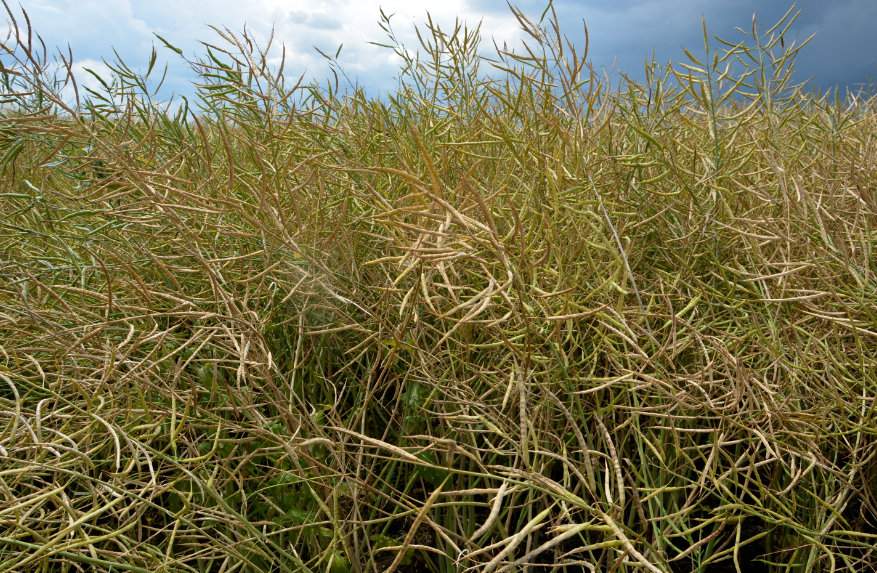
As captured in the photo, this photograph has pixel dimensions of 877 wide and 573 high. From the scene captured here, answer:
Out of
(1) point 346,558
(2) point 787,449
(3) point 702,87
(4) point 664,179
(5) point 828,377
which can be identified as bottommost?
(1) point 346,558

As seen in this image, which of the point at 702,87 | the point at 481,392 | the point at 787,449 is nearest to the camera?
the point at 787,449

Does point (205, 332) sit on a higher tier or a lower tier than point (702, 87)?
lower

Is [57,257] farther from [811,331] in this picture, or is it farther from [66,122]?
[811,331]

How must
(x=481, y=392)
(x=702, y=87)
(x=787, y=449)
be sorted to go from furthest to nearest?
(x=702, y=87)
(x=481, y=392)
(x=787, y=449)

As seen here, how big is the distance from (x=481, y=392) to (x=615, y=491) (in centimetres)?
24

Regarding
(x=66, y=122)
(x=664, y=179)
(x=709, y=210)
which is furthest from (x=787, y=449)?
(x=66, y=122)

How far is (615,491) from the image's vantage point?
1.04 meters

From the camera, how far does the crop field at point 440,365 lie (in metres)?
0.94

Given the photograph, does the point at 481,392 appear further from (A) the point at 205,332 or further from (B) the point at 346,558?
(A) the point at 205,332

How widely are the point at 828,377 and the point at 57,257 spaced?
1.29 m

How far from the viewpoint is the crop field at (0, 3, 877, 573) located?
938 mm

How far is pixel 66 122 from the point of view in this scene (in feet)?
3.71

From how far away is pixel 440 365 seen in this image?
109 centimetres

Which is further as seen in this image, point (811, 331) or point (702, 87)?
point (702, 87)
